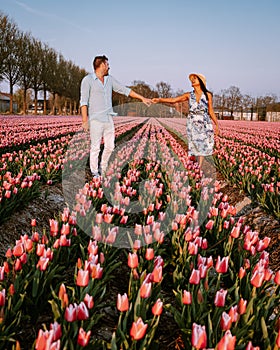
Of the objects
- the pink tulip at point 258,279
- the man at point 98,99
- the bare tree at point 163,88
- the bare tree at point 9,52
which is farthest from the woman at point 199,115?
the bare tree at point 163,88

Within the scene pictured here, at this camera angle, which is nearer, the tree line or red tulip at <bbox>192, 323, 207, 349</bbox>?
red tulip at <bbox>192, 323, 207, 349</bbox>

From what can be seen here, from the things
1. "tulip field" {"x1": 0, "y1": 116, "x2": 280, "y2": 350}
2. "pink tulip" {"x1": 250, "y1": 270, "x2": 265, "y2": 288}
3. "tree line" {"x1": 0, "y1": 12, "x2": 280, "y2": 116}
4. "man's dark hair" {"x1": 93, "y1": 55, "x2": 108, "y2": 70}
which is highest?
"tree line" {"x1": 0, "y1": 12, "x2": 280, "y2": 116}

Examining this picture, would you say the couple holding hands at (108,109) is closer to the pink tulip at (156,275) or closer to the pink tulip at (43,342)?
the pink tulip at (156,275)

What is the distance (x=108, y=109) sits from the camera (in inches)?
209

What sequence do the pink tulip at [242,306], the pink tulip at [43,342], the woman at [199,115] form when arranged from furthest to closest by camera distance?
the woman at [199,115]
the pink tulip at [242,306]
the pink tulip at [43,342]

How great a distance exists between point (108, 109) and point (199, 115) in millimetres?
1537

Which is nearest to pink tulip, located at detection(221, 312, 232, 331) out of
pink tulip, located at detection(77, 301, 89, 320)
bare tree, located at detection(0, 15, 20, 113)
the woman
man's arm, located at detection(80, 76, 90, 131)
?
pink tulip, located at detection(77, 301, 89, 320)

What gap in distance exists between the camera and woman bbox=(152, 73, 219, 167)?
18.3 ft

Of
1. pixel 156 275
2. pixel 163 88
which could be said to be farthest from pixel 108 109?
pixel 163 88

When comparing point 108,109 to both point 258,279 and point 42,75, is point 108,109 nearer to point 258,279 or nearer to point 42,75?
point 258,279

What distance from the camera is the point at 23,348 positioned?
6.36 feet

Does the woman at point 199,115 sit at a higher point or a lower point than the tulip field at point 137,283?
higher

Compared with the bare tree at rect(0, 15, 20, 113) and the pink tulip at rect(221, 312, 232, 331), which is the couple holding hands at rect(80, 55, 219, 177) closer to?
the pink tulip at rect(221, 312, 232, 331)

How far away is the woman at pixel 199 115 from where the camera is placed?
5590mm
